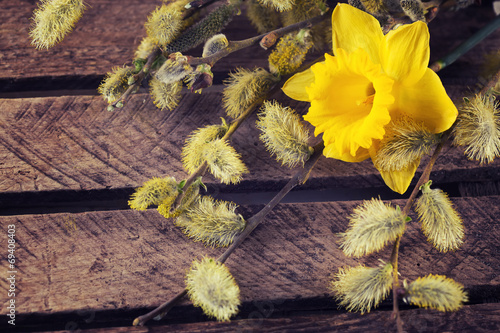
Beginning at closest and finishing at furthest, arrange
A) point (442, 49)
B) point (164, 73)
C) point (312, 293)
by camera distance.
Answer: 1. point (164, 73)
2. point (312, 293)
3. point (442, 49)

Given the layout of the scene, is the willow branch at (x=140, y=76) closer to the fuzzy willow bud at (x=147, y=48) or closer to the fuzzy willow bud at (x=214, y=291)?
the fuzzy willow bud at (x=147, y=48)

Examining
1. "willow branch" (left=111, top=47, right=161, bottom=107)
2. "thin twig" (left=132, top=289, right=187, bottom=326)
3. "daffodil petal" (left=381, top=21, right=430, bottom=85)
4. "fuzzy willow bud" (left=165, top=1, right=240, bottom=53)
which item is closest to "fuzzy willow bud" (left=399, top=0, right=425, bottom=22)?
"daffodil petal" (left=381, top=21, right=430, bottom=85)

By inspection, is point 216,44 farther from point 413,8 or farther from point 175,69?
point 413,8

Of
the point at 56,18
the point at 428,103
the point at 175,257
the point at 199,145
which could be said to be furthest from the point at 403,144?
the point at 56,18

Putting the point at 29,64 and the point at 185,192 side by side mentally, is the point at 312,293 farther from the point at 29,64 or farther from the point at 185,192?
the point at 29,64

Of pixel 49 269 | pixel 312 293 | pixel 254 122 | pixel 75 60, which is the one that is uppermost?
pixel 75 60

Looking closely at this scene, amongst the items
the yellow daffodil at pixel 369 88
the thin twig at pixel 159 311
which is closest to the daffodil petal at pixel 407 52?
the yellow daffodil at pixel 369 88

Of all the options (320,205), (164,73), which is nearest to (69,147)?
(164,73)

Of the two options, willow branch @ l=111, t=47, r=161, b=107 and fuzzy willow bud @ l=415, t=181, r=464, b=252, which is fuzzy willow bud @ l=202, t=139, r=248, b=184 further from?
fuzzy willow bud @ l=415, t=181, r=464, b=252
